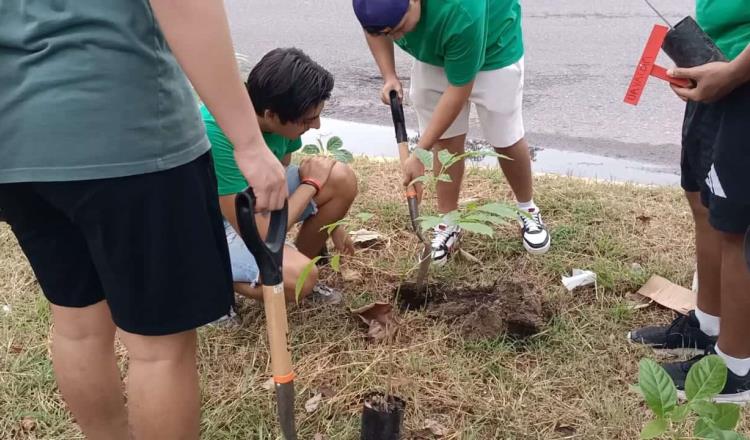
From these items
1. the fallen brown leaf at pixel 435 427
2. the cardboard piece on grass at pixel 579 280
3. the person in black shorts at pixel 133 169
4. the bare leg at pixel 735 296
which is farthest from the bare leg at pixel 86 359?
the cardboard piece on grass at pixel 579 280

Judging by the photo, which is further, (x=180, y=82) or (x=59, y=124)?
(x=180, y=82)

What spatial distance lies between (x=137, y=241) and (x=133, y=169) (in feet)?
0.44

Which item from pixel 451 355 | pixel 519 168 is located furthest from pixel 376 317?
pixel 519 168

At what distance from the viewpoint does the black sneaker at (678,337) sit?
2.25 meters

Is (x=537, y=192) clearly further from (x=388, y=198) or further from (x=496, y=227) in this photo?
(x=388, y=198)

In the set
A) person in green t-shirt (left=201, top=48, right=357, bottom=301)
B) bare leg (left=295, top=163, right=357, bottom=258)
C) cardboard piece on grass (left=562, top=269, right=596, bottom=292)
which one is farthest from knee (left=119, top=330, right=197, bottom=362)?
cardboard piece on grass (left=562, top=269, right=596, bottom=292)

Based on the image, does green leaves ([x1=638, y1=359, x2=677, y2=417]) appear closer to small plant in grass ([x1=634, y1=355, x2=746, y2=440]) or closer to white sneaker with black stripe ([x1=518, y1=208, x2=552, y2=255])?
small plant in grass ([x1=634, y1=355, x2=746, y2=440])

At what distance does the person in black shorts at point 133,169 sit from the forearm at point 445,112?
46.7 inches

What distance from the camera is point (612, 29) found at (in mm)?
6547

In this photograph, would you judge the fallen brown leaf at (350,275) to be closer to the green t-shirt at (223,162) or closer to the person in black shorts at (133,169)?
the green t-shirt at (223,162)

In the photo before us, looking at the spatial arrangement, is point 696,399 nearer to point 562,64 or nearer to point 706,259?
point 706,259

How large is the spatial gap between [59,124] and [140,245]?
25 cm

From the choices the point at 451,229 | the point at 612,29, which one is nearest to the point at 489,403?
the point at 451,229

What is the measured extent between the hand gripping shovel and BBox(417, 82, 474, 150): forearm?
3.63ft
